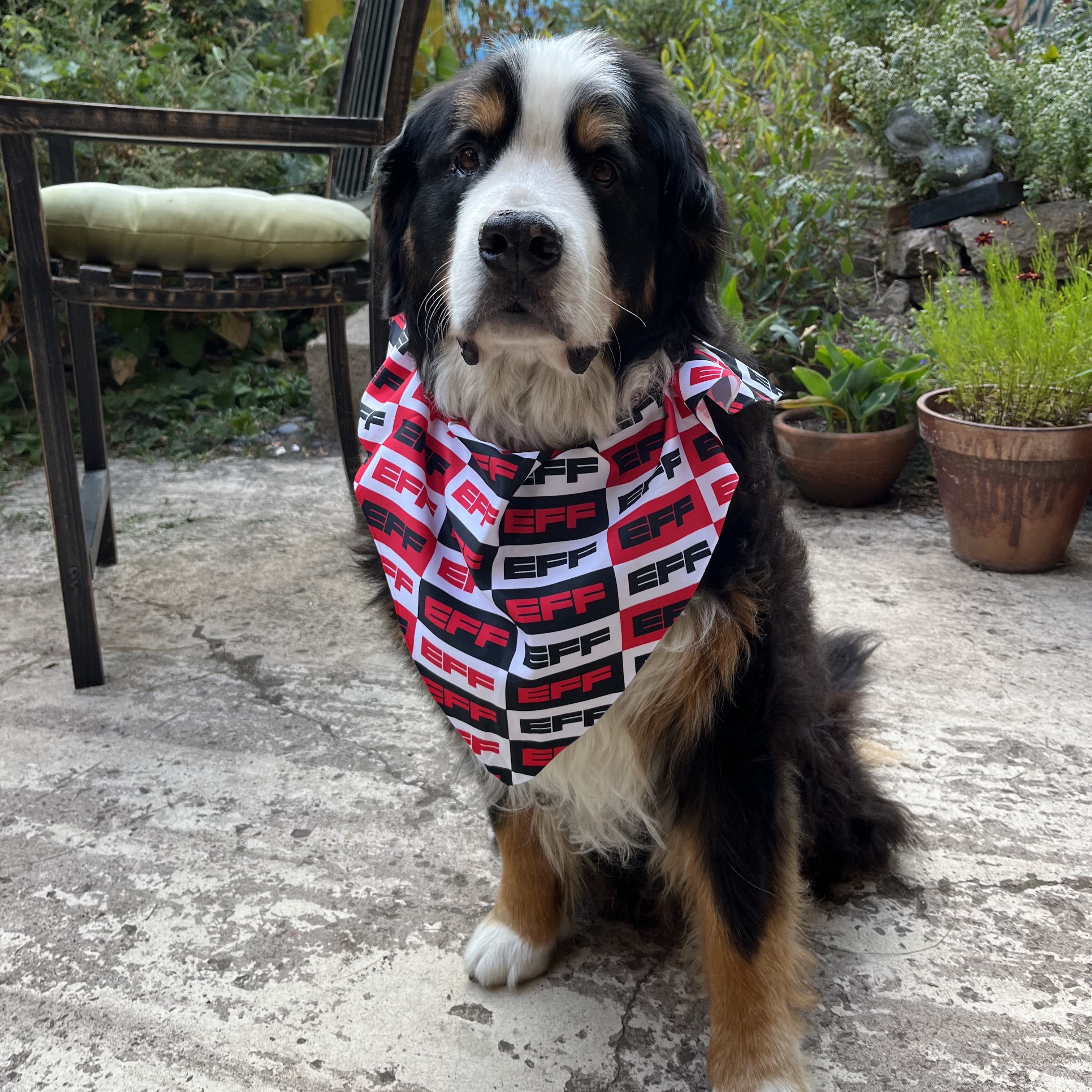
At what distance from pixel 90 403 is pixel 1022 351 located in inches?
114

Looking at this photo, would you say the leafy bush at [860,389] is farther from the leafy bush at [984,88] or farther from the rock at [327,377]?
the rock at [327,377]

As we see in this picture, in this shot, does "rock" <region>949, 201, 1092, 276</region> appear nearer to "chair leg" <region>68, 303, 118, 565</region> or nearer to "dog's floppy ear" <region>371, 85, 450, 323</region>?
"dog's floppy ear" <region>371, 85, 450, 323</region>

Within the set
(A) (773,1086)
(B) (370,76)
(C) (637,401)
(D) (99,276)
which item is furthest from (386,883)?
(B) (370,76)

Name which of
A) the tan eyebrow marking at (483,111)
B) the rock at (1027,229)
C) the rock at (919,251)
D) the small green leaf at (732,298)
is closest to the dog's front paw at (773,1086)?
the tan eyebrow marking at (483,111)

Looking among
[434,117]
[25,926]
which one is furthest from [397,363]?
[25,926]

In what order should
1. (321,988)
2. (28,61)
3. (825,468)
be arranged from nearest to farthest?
(321,988) → (825,468) → (28,61)

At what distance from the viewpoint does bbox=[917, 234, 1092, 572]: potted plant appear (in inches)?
112

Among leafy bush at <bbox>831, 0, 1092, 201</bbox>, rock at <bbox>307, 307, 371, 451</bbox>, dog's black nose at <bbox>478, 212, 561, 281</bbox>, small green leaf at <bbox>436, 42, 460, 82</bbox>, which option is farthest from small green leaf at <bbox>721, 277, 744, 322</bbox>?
small green leaf at <bbox>436, 42, 460, 82</bbox>

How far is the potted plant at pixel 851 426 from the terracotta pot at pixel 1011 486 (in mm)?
316

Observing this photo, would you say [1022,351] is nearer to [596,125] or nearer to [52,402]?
[596,125]

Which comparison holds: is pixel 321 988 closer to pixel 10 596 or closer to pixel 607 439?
pixel 607 439

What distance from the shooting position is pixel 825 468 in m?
3.54

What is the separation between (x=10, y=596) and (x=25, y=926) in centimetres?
156

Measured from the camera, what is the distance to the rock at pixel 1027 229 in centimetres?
366
